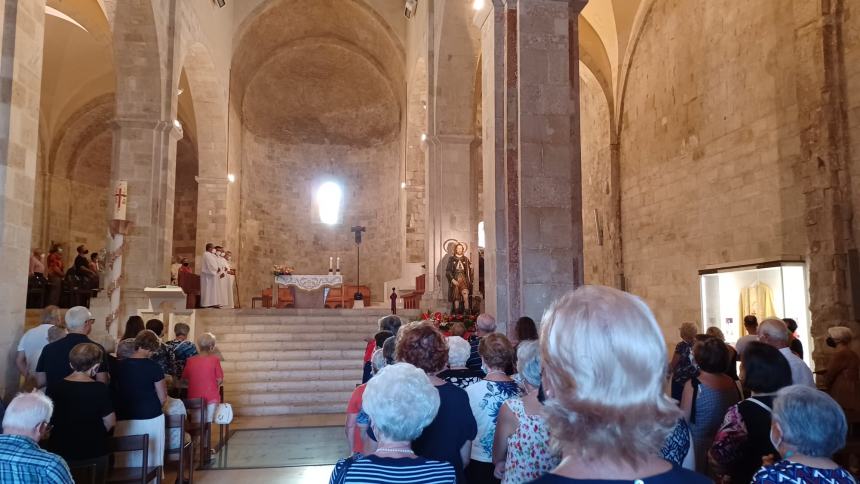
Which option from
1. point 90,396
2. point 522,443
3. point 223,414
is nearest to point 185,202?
point 223,414

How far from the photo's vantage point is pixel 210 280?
13.9 m

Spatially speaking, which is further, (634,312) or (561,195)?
(561,195)

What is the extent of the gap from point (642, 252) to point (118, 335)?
11062 mm

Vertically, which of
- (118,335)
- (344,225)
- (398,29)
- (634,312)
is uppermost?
(398,29)

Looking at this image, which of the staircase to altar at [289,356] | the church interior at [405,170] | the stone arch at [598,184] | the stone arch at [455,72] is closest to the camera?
the church interior at [405,170]

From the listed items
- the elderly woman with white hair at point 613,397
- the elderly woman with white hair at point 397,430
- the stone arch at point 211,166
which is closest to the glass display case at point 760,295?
the elderly woman with white hair at point 397,430

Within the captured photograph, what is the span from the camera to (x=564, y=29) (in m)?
7.25

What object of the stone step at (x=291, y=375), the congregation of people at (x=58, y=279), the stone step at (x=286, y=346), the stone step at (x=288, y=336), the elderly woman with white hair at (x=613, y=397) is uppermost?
the congregation of people at (x=58, y=279)

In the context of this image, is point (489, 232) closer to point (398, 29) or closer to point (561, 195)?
point (561, 195)

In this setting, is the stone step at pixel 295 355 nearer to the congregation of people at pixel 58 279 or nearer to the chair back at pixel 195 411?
the congregation of people at pixel 58 279

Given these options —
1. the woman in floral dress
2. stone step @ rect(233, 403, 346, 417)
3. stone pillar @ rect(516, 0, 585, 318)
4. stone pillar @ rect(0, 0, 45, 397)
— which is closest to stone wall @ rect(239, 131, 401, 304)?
stone step @ rect(233, 403, 346, 417)

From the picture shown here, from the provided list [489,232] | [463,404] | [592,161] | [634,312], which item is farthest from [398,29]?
[634,312]

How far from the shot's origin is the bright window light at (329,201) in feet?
76.2

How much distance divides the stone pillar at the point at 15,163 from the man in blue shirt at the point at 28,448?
135 inches
